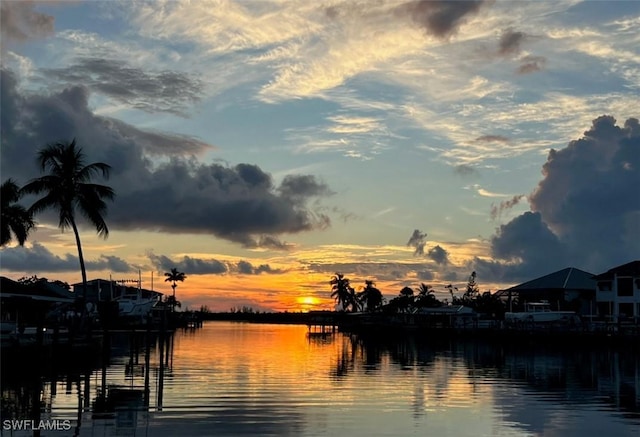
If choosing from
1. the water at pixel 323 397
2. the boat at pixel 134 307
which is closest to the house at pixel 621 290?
the water at pixel 323 397

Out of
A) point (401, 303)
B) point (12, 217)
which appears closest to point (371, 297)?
point (401, 303)

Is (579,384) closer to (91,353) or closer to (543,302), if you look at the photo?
(91,353)

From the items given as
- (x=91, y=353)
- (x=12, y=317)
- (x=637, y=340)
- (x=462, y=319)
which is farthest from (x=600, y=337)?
(x=12, y=317)

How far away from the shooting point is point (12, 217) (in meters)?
53.8

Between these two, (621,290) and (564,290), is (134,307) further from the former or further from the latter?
(621,290)

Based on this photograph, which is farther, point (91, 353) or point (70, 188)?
point (70, 188)

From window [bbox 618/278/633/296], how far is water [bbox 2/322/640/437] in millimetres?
45007

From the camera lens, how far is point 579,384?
41969mm

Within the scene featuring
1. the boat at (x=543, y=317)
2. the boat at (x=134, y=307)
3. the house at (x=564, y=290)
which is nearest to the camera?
the boat at (x=543, y=317)

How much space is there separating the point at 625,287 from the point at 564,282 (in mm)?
11812

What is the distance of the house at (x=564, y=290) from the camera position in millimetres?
108688

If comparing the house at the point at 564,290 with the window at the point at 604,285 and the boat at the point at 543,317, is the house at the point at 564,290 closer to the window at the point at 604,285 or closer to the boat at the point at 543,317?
the window at the point at 604,285

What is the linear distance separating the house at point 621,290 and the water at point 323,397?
44.1 metres

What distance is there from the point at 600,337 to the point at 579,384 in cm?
4054
